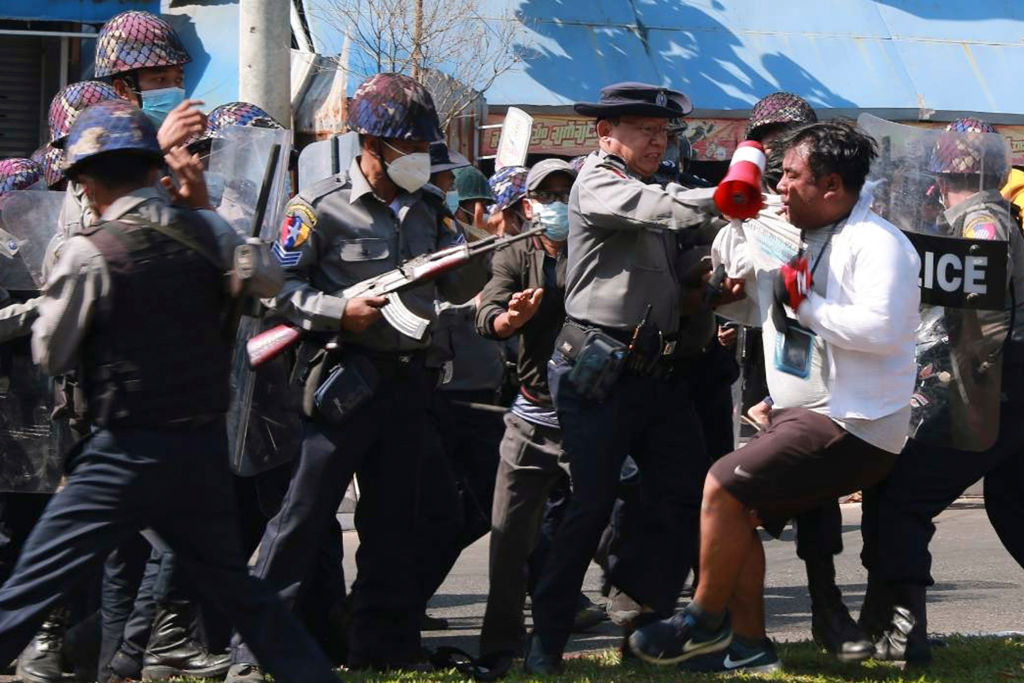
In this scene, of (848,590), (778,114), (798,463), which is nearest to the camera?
(798,463)

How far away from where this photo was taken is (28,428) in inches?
248

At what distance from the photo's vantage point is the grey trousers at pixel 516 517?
6.30 m

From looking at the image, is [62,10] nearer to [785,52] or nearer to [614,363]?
[785,52]

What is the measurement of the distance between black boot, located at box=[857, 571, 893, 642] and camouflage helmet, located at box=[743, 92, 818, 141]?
6.09 ft

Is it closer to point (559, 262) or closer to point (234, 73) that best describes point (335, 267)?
point (559, 262)

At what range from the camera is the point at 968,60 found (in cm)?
1756

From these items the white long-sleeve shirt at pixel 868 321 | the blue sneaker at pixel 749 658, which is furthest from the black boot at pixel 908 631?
the white long-sleeve shirt at pixel 868 321

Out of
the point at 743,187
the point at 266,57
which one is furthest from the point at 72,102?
the point at 266,57

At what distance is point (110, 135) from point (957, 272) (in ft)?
9.93

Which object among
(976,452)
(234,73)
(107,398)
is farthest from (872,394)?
(234,73)

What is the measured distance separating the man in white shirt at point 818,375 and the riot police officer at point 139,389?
54.3 inches

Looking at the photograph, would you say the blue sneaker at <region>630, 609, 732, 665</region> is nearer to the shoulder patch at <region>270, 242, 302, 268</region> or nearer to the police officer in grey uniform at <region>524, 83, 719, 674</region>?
the police officer in grey uniform at <region>524, 83, 719, 674</region>

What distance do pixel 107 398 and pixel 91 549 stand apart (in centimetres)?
43

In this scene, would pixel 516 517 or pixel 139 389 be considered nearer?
pixel 139 389
